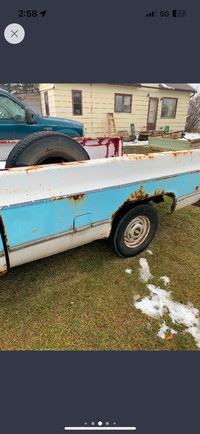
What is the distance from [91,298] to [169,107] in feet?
54.3

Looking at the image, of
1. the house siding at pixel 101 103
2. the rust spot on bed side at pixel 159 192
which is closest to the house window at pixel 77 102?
the house siding at pixel 101 103

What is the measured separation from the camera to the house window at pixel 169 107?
15451mm

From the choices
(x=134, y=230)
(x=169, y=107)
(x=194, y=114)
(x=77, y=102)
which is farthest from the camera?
(x=194, y=114)

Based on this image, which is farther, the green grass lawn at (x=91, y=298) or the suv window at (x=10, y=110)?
→ the suv window at (x=10, y=110)

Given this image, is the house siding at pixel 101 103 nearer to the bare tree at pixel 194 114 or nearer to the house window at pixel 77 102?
the house window at pixel 77 102

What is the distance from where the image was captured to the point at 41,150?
214 centimetres

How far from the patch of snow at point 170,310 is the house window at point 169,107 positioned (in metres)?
15.7

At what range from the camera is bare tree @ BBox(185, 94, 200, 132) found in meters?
20.1

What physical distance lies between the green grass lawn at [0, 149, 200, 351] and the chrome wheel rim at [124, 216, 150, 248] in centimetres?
22

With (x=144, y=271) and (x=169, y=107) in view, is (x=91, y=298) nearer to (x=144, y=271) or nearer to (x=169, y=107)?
(x=144, y=271)
